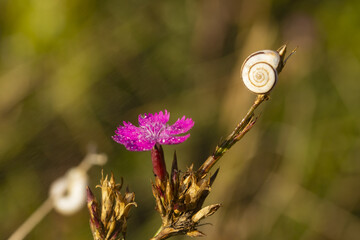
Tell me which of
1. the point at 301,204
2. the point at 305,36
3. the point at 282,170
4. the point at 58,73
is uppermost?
the point at 305,36

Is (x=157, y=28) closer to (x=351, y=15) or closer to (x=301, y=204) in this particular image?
(x=351, y=15)

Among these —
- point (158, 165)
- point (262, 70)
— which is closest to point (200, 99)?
point (158, 165)

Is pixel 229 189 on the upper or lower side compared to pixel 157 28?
lower

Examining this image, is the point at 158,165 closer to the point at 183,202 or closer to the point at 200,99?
the point at 183,202

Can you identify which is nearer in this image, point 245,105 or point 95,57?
point 95,57

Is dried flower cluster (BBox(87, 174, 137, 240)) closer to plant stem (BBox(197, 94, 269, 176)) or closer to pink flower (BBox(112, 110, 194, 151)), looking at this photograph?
pink flower (BBox(112, 110, 194, 151))

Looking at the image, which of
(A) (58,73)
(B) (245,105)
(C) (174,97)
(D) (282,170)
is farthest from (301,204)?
(A) (58,73)
